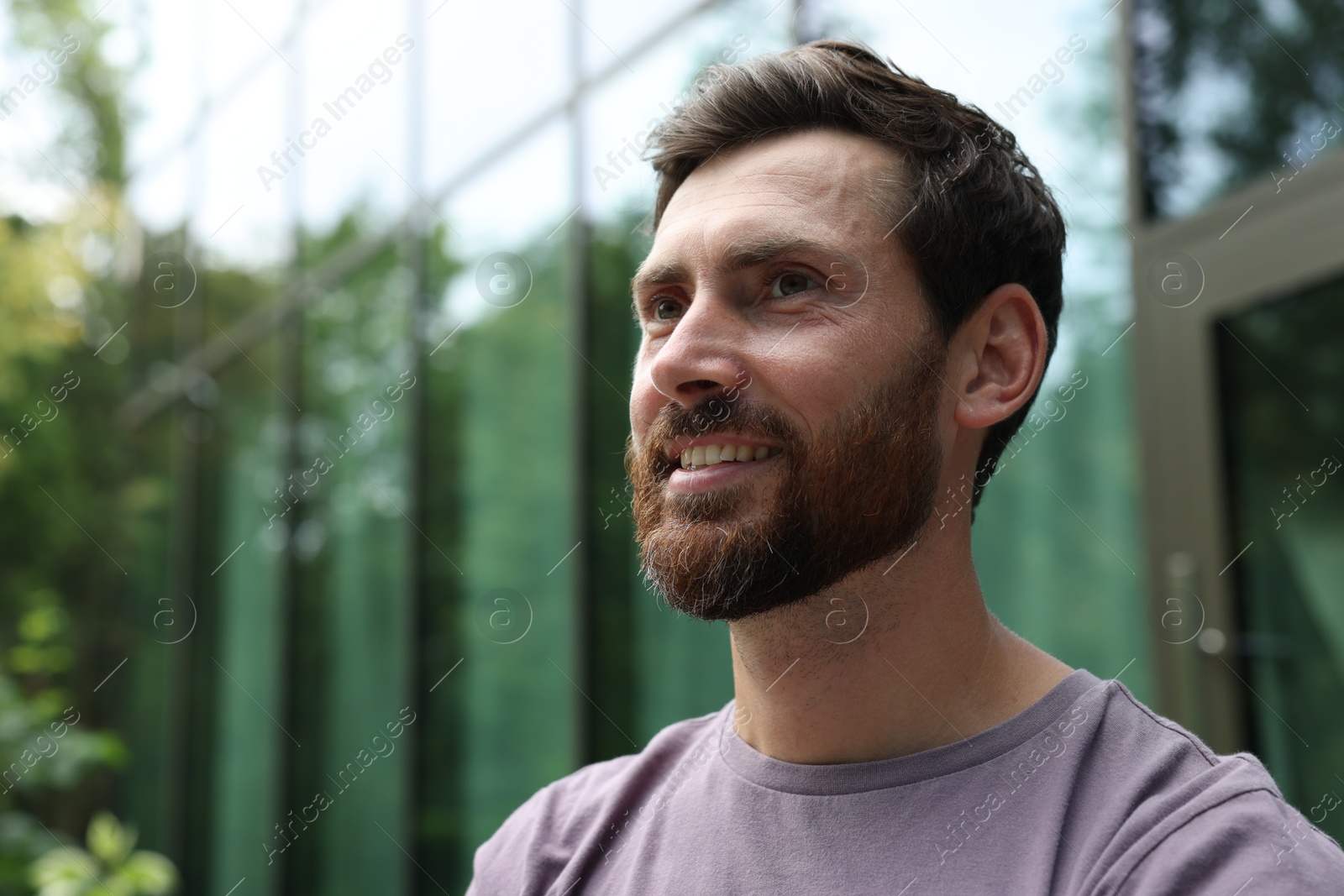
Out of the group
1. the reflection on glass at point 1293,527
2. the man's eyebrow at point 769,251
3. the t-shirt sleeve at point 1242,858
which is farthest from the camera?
the reflection on glass at point 1293,527

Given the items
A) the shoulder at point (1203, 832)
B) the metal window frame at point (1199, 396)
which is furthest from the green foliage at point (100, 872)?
the shoulder at point (1203, 832)

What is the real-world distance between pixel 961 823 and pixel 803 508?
440mm

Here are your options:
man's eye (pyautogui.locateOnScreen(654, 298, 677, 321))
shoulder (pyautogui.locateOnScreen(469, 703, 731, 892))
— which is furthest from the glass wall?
shoulder (pyautogui.locateOnScreen(469, 703, 731, 892))

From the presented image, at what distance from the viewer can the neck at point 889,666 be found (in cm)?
159

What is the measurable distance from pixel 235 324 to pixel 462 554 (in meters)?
4.42

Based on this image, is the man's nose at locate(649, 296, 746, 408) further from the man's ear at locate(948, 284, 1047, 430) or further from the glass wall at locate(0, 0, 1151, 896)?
the glass wall at locate(0, 0, 1151, 896)

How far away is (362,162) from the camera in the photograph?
270 inches

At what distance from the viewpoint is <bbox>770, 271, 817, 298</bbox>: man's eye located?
67.6 inches

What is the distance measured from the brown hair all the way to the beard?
185mm

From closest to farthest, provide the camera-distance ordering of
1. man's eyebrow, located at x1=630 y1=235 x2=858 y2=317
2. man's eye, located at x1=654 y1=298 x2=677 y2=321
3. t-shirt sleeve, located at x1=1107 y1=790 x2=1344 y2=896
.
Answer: t-shirt sleeve, located at x1=1107 y1=790 x2=1344 y2=896, man's eyebrow, located at x1=630 y1=235 x2=858 y2=317, man's eye, located at x1=654 y1=298 x2=677 y2=321

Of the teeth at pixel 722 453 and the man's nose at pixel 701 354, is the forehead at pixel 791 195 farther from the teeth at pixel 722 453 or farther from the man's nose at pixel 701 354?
the teeth at pixel 722 453

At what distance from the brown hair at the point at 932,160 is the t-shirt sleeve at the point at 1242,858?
0.71 meters

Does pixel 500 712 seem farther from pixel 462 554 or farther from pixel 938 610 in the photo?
pixel 938 610

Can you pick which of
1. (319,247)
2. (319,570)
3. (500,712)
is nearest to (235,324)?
(319,247)
